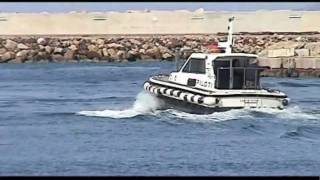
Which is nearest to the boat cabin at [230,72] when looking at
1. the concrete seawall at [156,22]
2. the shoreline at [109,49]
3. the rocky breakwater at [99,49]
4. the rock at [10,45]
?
the shoreline at [109,49]

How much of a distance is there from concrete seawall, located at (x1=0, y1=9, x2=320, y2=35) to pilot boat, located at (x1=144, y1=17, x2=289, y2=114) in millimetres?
57264

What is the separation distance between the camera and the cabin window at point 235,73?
19.8 m

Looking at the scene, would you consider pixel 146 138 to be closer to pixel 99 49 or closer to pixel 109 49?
pixel 109 49

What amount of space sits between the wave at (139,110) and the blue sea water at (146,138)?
0.08ft

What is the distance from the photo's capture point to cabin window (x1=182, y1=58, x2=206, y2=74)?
20578 millimetres

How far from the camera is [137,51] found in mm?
57938

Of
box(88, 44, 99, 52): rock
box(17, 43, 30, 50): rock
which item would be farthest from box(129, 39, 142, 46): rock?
box(17, 43, 30, 50): rock

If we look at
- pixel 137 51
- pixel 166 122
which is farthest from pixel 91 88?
pixel 137 51

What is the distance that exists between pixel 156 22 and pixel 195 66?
191 ft

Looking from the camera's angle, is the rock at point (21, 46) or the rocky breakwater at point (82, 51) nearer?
the rocky breakwater at point (82, 51)

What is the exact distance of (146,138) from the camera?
56.7ft

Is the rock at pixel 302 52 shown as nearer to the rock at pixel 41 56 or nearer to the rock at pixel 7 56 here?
the rock at pixel 41 56

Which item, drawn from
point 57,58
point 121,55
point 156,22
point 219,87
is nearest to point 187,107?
point 219,87

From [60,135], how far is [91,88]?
15.2 meters
